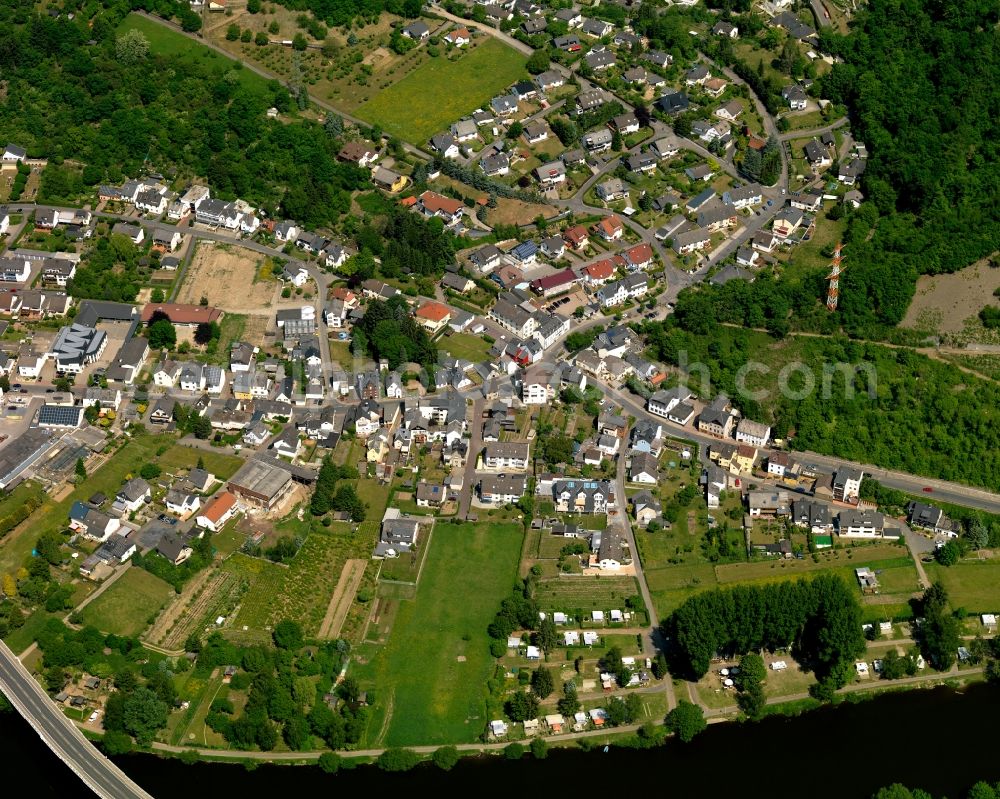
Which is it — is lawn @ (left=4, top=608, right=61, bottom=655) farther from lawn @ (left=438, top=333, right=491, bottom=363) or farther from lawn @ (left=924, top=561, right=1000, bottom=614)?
lawn @ (left=924, top=561, right=1000, bottom=614)

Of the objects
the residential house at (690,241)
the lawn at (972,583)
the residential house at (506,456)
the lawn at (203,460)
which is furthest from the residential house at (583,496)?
the residential house at (690,241)

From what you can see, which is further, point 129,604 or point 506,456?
point 506,456

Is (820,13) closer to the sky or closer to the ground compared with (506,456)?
closer to the sky

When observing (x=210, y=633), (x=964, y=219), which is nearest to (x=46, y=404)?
(x=210, y=633)

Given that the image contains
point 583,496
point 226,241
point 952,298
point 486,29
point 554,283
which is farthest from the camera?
point 486,29

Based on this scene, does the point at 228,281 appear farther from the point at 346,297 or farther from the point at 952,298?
the point at 952,298

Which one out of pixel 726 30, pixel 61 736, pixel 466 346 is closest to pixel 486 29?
pixel 726 30
